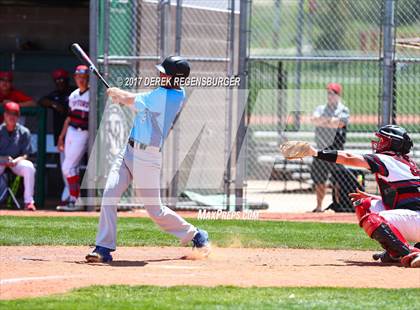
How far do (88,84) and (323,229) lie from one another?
14.2 ft

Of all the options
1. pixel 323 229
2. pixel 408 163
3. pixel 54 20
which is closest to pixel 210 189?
pixel 323 229

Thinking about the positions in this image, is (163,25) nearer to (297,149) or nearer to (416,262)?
(297,149)

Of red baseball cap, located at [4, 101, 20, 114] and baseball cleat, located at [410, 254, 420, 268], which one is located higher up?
red baseball cap, located at [4, 101, 20, 114]

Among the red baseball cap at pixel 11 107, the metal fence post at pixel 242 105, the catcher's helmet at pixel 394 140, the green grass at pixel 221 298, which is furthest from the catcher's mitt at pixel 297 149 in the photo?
the red baseball cap at pixel 11 107

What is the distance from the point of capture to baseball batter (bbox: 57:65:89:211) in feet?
44.6

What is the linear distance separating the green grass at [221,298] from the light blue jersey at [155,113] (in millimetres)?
1897

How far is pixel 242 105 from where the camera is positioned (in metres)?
13.1

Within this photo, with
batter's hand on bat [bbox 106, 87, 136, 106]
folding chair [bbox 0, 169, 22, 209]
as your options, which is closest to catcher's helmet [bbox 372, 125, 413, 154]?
batter's hand on bat [bbox 106, 87, 136, 106]

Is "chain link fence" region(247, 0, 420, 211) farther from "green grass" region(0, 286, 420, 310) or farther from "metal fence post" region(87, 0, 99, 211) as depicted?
"green grass" region(0, 286, 420, 310)

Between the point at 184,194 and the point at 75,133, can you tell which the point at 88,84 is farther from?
the point at 184,194

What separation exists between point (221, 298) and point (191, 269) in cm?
150

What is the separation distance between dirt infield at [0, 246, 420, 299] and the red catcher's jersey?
0.61 metres

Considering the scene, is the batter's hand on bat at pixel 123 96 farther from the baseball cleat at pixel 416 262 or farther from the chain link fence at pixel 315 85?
the chain link fence at pixel 315 85

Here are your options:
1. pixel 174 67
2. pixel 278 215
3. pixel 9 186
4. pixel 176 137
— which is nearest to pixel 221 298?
pixel 174 67
